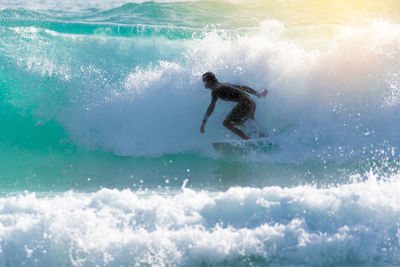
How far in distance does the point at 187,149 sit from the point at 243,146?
3.41 ft

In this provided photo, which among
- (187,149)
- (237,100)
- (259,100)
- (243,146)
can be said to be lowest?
(187,149)

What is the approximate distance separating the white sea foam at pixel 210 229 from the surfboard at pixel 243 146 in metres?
2.43

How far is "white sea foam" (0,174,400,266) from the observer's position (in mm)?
3326

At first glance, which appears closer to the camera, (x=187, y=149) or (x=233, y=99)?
(x=233, y=99)

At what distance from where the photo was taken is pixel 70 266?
326 cm

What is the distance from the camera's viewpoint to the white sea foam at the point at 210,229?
3326mm

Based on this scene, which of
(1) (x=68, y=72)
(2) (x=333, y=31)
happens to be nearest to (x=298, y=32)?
(2) (x=333, y=31)

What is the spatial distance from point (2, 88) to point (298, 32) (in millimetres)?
6801

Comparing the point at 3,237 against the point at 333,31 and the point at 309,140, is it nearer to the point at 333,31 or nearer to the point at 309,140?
the point at 309,140

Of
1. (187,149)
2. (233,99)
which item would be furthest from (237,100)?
(187,149)

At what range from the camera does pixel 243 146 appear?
253 inches

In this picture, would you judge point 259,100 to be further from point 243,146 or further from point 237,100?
point 243,146

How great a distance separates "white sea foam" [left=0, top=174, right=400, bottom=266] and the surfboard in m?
2.43

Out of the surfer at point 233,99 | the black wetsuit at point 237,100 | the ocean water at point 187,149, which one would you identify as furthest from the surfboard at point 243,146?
the black wetsuit at point 237,100
